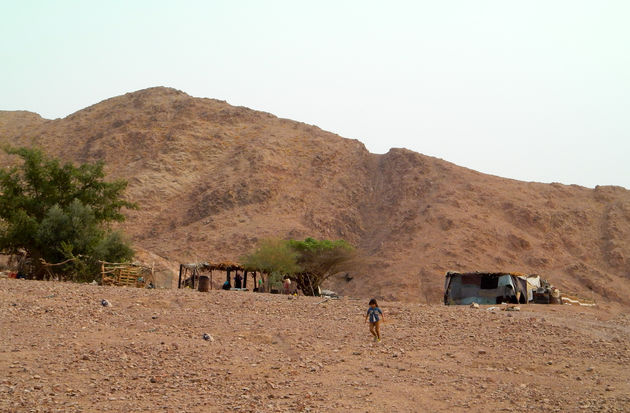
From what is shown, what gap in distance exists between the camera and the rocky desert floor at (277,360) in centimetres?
791

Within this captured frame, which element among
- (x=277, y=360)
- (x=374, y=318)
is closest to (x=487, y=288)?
(x=374, y=318)

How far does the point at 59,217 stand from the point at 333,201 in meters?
28.6

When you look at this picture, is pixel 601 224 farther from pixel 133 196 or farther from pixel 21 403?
pixel 21 403

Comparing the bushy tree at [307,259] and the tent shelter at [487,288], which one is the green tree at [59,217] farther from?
the tent shelter at [487,288]

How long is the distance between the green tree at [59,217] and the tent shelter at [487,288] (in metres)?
13.6

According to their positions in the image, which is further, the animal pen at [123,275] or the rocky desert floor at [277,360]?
the animal pen at [123,275]

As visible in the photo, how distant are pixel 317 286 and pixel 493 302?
1072 cm

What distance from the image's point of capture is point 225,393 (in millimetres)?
8211

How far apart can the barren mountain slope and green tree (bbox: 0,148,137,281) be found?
13529mm

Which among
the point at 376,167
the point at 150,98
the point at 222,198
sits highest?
the point at 150,98

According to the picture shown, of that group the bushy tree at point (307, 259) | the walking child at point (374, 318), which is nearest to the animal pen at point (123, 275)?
the bushy tree at point (307, 259)

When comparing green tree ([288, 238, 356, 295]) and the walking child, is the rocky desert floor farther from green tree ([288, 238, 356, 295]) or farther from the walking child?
green tree ([288, 238, 356, 295])

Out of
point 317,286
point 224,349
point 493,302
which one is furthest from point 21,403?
point 317,286

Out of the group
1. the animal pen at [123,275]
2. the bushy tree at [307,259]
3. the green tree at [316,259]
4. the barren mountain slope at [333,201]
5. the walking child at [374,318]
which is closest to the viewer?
the walking child at [374,318]
